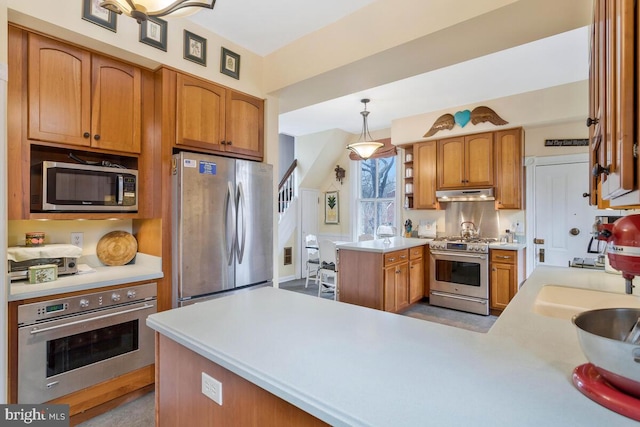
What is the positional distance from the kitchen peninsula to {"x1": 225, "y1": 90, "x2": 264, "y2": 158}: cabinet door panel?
1.79 m

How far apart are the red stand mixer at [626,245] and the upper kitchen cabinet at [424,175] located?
4.05m

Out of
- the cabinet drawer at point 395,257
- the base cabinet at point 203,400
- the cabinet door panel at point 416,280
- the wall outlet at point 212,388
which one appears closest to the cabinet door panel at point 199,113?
the base cabinet at point 203,400

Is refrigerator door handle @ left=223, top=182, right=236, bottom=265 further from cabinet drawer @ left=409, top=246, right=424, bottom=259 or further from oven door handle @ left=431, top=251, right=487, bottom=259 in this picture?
oven door handle @ left=431, top=251, right=487, bottom=259

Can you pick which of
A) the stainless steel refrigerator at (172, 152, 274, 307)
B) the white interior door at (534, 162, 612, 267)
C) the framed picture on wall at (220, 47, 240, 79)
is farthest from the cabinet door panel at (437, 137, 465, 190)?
the framed picture on wall at (220, 47, 240, 79)

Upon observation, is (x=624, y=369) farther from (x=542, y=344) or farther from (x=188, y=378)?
(x=188, y=378)

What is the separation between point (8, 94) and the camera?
1.81 metres

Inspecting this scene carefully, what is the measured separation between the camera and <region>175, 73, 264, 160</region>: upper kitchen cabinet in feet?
7.95

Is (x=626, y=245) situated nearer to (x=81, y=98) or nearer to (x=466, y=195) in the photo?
(x=81, y=98)

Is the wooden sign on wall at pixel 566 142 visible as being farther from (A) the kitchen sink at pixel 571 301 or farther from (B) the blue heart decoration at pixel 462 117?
(A) the kitchen sink at pixel 571 301

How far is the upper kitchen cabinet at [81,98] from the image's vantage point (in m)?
1.92

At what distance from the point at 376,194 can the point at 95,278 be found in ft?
15.6

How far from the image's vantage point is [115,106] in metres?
2.26

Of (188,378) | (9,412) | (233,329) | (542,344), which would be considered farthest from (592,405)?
(9,412)

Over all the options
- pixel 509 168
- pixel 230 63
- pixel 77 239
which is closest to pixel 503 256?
pixel 509 168
